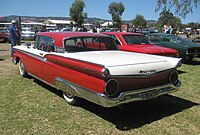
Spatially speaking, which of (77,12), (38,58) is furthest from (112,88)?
(77,12)

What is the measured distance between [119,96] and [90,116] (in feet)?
2.89

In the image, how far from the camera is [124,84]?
399 centimetres

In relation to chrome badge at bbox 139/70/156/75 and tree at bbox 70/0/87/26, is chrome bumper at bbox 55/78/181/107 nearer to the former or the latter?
chrome badge at bbox 139/70/156/75

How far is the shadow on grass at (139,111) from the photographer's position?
4254 millimetres

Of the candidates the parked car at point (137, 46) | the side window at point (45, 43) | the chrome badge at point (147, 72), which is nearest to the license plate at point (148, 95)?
Result: the chrome badge at point (147, 72)

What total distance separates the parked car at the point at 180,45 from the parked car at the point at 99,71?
5542mm

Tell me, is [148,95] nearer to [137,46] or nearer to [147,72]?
[147,72]

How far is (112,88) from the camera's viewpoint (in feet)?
12.8

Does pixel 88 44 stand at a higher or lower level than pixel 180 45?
higher

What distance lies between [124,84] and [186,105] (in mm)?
1938

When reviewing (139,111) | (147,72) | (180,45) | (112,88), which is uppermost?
(180,45)

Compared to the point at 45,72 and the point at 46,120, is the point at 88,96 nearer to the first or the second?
the point at 46,120

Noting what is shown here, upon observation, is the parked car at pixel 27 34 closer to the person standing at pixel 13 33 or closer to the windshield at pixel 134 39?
the person standing at pixel 13 33

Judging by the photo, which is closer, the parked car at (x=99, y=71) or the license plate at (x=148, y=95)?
the parked car at (x=99, y=71)
